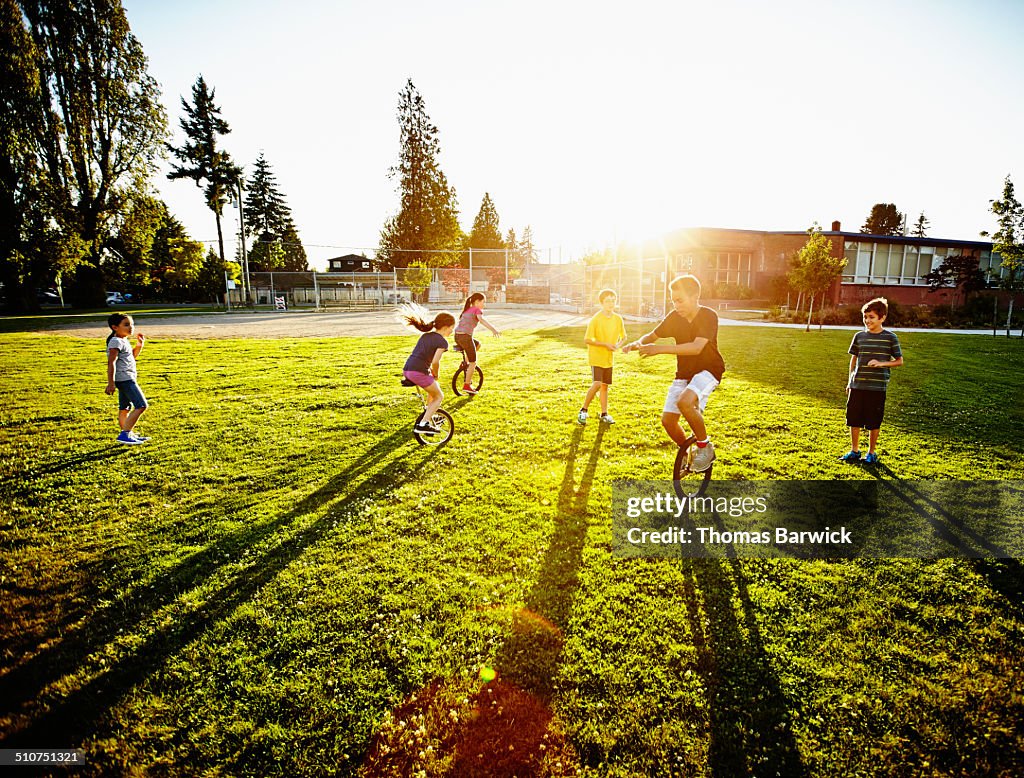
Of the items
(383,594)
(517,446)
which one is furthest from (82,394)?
(383,594)

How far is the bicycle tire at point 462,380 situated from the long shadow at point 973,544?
7390mm

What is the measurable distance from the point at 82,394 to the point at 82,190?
1379 inches

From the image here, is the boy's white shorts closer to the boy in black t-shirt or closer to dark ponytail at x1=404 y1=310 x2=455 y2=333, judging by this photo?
the boy in black t-shirt

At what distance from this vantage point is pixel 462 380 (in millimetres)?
11164

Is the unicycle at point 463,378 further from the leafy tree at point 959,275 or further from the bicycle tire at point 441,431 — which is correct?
the leafy tree at point 959,275

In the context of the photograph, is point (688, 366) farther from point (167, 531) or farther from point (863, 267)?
point (863, 267)

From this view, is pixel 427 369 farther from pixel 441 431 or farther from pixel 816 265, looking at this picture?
pixel 816 265

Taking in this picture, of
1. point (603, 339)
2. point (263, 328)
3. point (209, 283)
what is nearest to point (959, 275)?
point (603, 339)

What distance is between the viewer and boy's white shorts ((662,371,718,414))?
16.9 feet

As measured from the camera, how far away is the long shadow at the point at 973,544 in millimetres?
3951

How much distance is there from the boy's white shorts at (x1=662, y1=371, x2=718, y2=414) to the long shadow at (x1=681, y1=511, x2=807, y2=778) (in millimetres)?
1749

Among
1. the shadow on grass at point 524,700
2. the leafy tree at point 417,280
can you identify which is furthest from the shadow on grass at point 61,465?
the leafy tree at point 417,280

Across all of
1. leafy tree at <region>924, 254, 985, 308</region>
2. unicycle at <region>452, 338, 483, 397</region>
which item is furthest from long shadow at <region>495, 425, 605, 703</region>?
leafy tree at <region>924, 254, 985, 308</region>

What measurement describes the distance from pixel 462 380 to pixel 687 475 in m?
6.43
